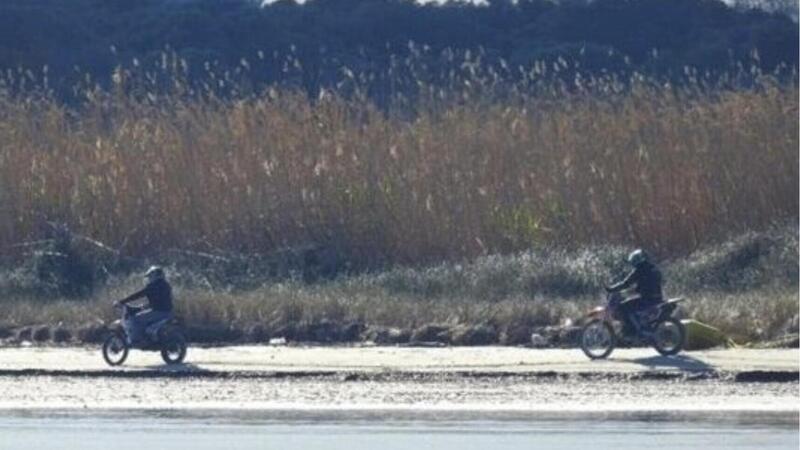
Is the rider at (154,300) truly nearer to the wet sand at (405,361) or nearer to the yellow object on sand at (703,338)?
the wet sand at (405,361)

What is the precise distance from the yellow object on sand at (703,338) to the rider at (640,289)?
1.54 feet

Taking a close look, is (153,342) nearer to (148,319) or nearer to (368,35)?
(148,319)

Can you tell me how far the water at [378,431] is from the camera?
13.5 m

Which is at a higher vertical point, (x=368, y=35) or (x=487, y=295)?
(x=368, y=35)

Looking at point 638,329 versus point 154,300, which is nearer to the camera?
point 638,329

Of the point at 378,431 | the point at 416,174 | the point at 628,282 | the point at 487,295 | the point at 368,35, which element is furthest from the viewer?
the point at 368,35

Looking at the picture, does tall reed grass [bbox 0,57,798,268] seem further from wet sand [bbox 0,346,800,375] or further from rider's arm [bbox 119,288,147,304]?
rider's arm [bbox 119,288,147,304]

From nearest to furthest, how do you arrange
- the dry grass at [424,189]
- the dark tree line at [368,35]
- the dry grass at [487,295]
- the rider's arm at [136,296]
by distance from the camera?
1. the rider's arm at [136,296]
2. the dry grass at [487,295]
3. the dry grass at [424,189]
4. the dark tree line at [368,35]

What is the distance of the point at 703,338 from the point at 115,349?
17.9ft

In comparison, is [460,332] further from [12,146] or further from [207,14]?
[207,14]

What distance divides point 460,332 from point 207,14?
38900 millimetres

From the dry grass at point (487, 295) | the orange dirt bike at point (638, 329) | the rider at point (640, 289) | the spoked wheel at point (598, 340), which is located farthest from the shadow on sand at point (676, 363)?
the dry grass at point (487, 295)

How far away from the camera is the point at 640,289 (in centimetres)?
1984

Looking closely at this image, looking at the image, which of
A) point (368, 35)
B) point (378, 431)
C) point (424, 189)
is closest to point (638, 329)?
point (378, 431)
